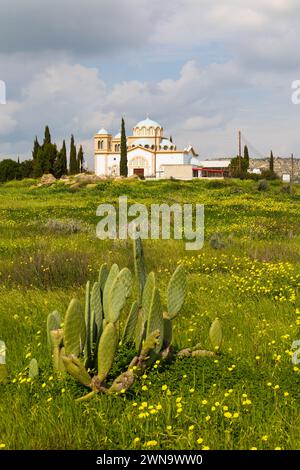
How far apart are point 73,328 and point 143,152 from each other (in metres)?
86.1

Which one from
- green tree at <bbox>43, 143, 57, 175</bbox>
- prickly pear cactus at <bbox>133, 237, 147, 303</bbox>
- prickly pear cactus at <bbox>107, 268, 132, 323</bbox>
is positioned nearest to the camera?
prickly pear cactus at <bbox>107, 268, 132, 323</bbox>

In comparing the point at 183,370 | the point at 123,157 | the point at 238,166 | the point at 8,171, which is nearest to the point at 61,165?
the point at 123,157

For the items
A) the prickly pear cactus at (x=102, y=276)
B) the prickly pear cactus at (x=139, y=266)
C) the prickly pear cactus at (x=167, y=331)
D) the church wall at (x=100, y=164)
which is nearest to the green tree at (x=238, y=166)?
the church wall at (x=100, y=164)

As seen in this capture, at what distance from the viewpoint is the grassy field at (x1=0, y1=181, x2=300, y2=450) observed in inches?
143

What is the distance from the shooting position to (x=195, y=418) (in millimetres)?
3783

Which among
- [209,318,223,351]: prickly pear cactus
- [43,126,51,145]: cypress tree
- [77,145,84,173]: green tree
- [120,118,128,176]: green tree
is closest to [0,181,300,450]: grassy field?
[209,318,223,351]: prickly pear cactus

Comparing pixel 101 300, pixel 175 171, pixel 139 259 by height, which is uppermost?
pixel 175 171

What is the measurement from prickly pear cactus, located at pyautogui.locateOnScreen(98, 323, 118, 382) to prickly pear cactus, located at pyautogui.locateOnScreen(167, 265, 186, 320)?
2.77ft

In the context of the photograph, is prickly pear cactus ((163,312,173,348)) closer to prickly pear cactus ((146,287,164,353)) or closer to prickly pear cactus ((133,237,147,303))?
prickly pear cactus ((146,287,164,353))

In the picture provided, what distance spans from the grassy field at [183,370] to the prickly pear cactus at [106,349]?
9.7 inches

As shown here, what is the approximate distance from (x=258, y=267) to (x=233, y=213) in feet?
39.3
